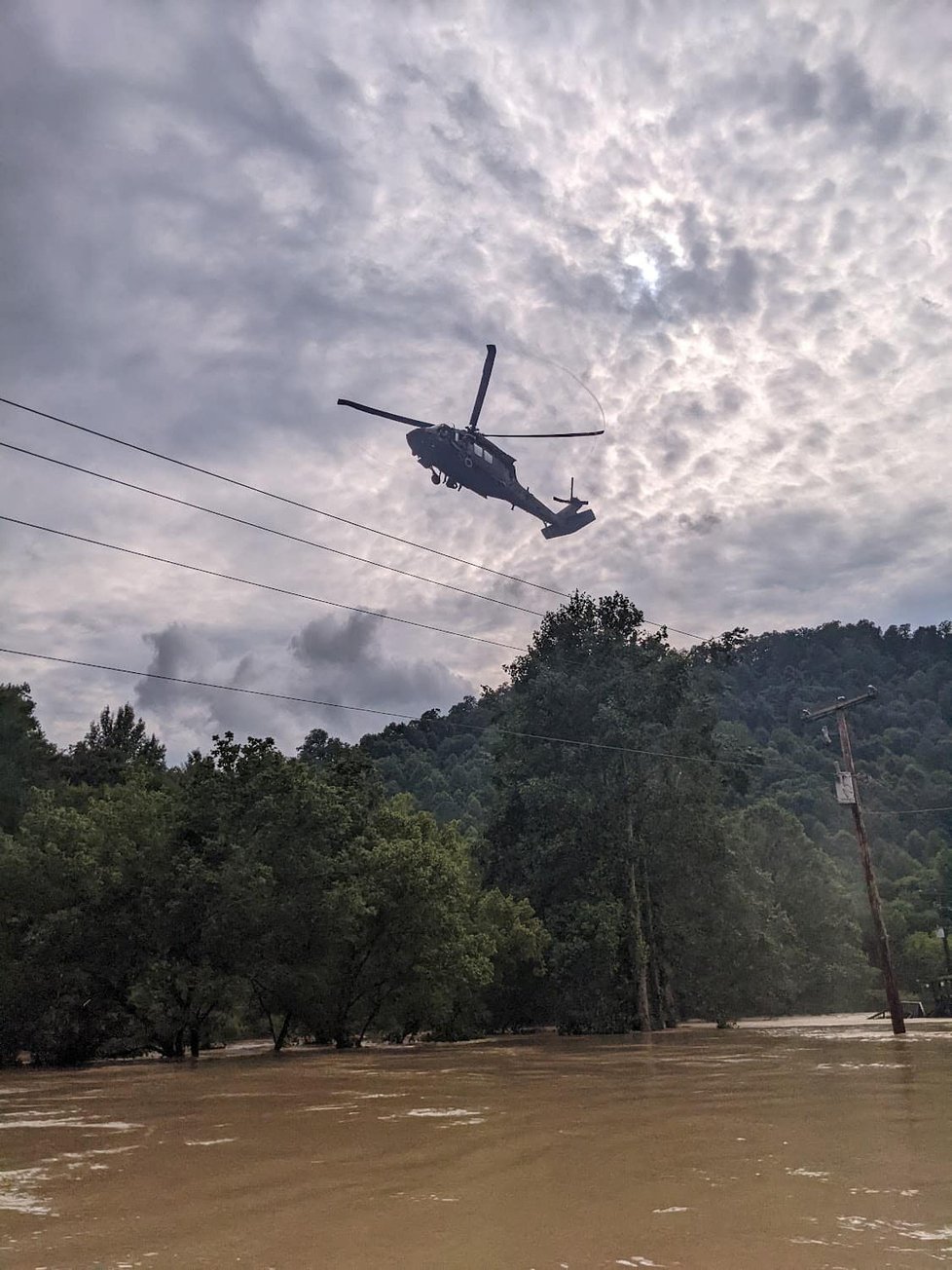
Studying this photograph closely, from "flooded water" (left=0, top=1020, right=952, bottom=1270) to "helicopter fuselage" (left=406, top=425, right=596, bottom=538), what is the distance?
2351 cm

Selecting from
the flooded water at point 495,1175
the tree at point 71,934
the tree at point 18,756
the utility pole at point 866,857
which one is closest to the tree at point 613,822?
the utility pole at point 866,857

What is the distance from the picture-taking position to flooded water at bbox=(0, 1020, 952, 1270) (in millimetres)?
6336

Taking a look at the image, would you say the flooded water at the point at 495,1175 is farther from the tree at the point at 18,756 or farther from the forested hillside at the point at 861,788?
the tree at the point at 18,756

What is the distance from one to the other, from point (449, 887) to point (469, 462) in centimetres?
1574

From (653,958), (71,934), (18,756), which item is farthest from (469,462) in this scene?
(18,756)

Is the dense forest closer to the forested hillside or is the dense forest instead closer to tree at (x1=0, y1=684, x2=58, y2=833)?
tree at (x1=0, y1=684, x2=58, y2=833)

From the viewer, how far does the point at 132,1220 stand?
720cm

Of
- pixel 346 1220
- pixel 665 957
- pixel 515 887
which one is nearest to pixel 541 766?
pixel 515 887

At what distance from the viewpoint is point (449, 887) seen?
120ft

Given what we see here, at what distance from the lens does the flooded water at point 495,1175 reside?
634 cm

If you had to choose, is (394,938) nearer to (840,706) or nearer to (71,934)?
(71,934)

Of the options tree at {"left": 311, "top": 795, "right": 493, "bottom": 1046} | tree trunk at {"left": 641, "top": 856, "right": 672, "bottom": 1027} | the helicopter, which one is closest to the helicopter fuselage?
the helicopter

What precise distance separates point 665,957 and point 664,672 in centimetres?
1374

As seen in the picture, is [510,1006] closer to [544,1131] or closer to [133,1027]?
[133,1027]
